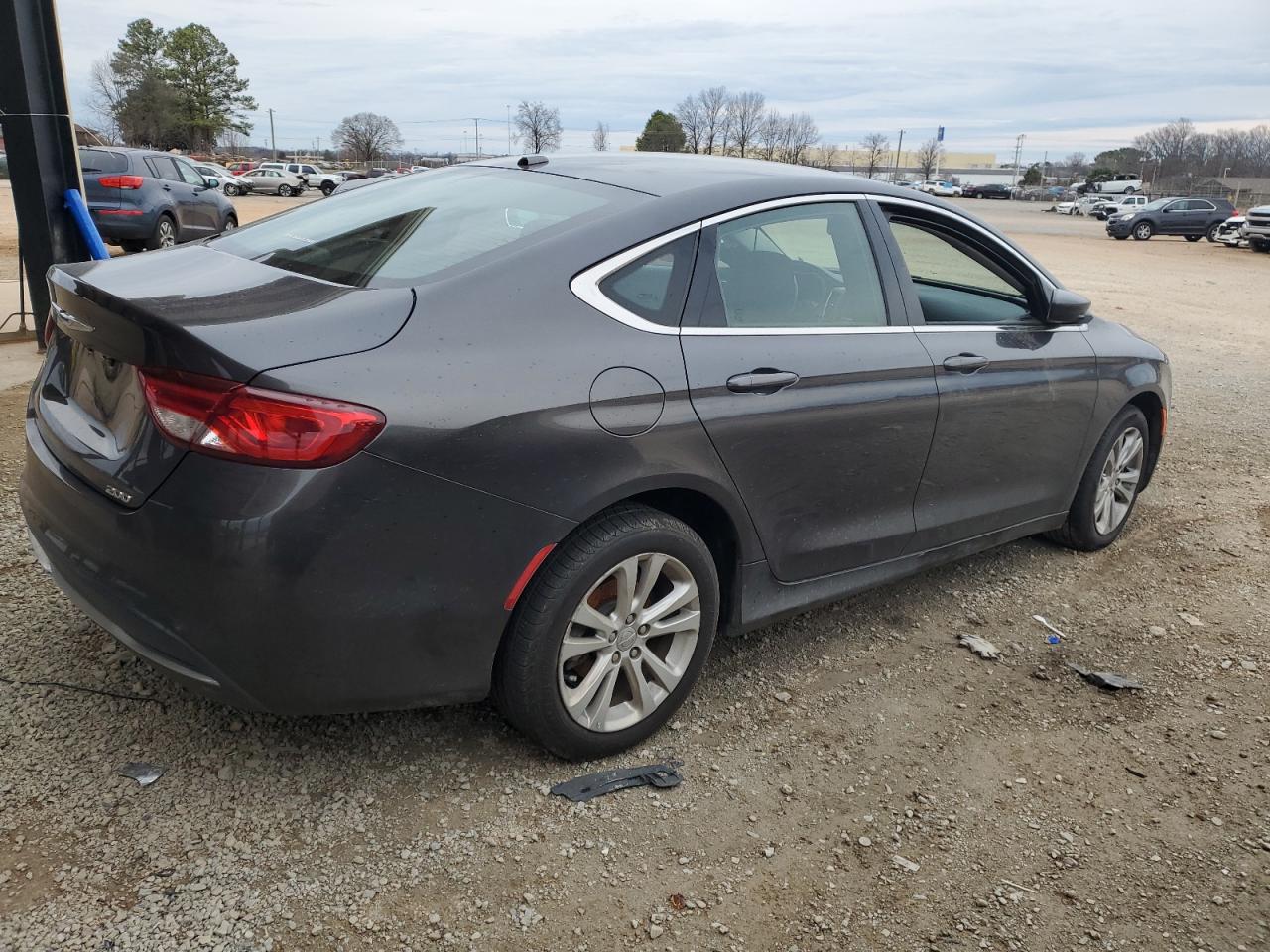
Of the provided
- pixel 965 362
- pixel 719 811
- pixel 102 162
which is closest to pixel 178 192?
pixel 102 162

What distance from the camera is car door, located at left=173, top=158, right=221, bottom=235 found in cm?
1596

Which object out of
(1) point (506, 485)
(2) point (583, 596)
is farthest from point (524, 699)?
(1) point (506, 485)

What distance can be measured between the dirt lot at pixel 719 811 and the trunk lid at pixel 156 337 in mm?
861

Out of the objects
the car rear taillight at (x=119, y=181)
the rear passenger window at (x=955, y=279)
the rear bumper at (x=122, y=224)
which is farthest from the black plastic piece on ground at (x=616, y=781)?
the car rear taillight at (x=119, y=181)

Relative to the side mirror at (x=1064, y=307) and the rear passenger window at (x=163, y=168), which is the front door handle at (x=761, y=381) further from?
the rear passenger window at (x=163, y=168)

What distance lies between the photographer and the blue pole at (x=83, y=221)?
7.27 meters

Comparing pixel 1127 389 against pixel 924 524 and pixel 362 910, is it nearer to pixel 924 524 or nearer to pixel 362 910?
pixel 924 524

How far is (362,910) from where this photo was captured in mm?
2354

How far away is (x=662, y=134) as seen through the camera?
253ft

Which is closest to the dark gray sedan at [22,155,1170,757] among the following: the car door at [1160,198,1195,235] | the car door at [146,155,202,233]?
the car door at [146,155,202,233]

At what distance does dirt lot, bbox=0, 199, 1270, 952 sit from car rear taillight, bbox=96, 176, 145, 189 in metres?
12.5

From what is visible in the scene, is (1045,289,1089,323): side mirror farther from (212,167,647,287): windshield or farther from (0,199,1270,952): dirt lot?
(212,167,647,287): windshield

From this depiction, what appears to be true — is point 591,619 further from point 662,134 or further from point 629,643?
point 662,134

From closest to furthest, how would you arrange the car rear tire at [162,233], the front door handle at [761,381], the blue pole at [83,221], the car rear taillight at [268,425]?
the car rear taillight at [268,425] < the front door handle at [761,381] < the blue pole at [83,221] < the car rear tire at [162,233]
